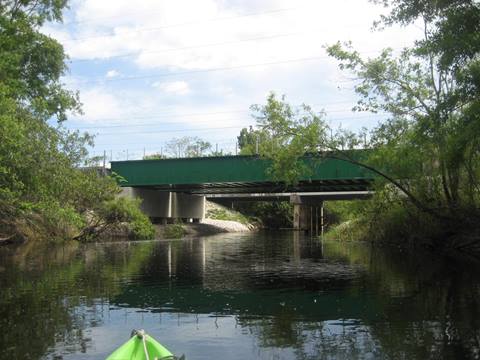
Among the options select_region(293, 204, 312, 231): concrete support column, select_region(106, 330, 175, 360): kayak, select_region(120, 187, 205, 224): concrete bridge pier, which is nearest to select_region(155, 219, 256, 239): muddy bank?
select_region(120, 187, 205, 224): concrete bridge pier

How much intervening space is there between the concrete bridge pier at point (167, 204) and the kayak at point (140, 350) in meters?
50.1

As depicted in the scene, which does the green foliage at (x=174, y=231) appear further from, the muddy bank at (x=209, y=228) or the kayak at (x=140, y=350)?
the kayak at (x=140, y=350)

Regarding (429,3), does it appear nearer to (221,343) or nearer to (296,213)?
(221,343)

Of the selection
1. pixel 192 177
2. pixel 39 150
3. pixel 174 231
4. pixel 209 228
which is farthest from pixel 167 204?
pixel 39 150

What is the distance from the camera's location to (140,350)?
20.9 ft

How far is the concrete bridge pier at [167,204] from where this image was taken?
5937cm

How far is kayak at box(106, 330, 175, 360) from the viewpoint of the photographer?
20.6 ft

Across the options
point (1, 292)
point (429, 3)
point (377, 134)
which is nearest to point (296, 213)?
point (377, 134)

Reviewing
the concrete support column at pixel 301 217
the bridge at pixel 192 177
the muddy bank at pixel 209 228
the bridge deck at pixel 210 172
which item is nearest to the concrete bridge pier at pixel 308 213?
the concrete support column at pixel 301 217

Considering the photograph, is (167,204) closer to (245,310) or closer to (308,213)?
(308,213)

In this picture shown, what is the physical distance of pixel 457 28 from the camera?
57.0 feet

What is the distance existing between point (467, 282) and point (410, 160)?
1270 cm

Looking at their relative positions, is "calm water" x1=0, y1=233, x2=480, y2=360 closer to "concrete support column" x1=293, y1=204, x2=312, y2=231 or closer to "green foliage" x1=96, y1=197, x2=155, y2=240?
"green foliage" x1=96, y1=197, x2=155, y2=240

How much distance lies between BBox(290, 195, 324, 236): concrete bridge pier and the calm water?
58.7 m
